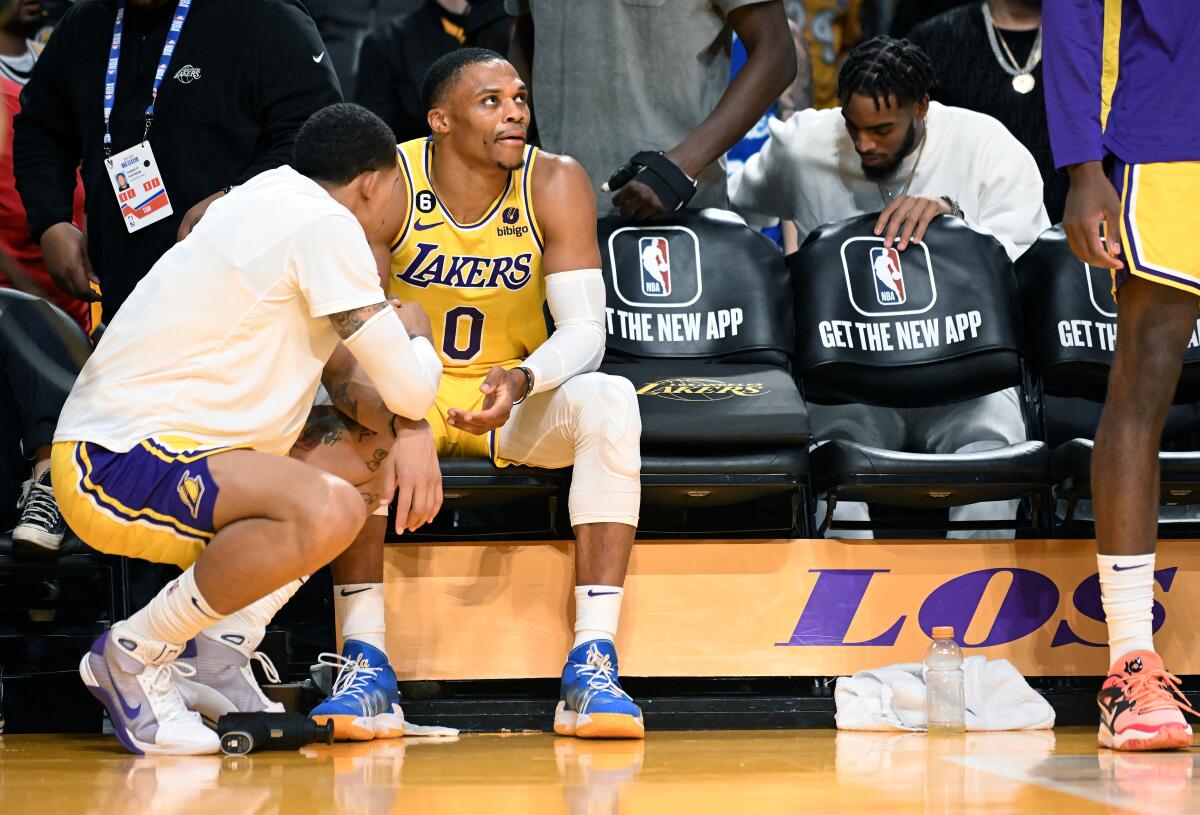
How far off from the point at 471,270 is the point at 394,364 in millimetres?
806

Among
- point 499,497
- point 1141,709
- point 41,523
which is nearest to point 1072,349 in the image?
point 1141,709

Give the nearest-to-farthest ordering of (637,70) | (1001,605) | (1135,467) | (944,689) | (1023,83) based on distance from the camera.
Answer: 1. (1135,467)
2. (944,689)
3. (1001,605)
4. (637,70)
5. (1023,83)

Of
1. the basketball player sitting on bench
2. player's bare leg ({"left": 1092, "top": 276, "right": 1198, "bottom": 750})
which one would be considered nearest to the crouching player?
the basketball player sitting on bench

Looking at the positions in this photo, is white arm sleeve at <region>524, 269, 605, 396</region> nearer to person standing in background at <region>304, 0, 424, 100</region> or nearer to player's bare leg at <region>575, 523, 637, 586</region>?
player's bare leg at <region>575, 523, 637, 586</region>

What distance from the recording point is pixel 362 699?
11.4 feet

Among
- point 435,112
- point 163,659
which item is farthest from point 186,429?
point 435,112

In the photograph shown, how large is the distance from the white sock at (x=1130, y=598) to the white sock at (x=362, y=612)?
1.71 metres

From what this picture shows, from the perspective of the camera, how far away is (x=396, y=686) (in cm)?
369

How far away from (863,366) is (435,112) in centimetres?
139

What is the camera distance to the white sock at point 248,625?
350 centimetres

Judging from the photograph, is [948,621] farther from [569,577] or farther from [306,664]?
[306,664]

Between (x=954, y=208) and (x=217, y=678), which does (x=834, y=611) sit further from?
(x=217, y=678)

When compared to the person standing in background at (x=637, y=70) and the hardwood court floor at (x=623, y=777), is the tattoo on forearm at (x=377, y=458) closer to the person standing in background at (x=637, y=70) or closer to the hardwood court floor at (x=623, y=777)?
the hardwood court floor at (x=623, y=777)

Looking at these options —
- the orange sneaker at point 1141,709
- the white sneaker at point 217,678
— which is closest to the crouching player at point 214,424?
the white sneaker at point 217,678
